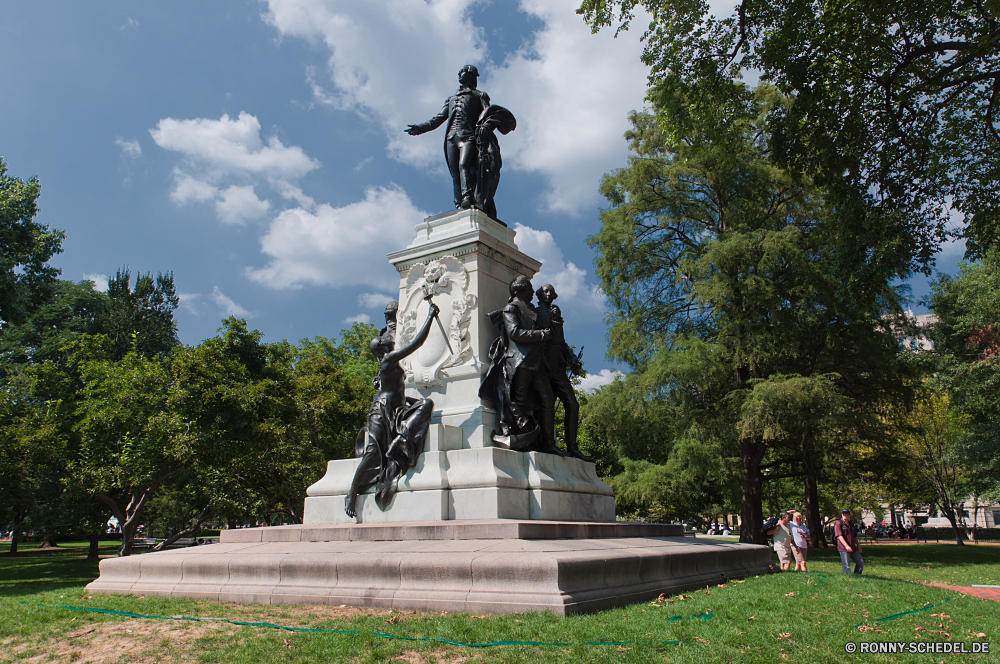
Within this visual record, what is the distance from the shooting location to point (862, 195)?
12.2 meters

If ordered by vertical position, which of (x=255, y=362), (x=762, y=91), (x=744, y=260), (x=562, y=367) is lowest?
(x=562, y=367)

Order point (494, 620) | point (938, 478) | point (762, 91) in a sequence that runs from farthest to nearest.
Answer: point (938, 478) < point (762, 91) < point (494, 620)

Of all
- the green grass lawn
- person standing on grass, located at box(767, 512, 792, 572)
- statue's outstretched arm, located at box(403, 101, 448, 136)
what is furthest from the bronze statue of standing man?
person standing on grass, located at box(767, 512, 792, 572)

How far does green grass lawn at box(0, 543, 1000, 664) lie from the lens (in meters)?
4.45

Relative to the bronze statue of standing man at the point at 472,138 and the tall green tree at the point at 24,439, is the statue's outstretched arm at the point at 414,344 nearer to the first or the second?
the bronze statue of standing man at the point at 472,138

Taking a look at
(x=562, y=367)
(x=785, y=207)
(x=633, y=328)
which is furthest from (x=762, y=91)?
(x=562, y=367)

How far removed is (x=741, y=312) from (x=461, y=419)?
1476 cm

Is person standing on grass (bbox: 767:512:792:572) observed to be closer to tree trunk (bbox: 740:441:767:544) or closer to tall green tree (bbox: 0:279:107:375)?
tree trunk (bbox: 740:441:767:544)

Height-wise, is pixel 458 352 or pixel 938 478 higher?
pixel 458 352

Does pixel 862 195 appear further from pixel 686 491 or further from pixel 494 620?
pixel 686 491

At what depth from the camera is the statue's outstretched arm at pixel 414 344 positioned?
9.62 m

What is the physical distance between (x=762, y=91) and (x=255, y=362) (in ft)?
65.4

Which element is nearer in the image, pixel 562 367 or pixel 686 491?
pixel 562 367

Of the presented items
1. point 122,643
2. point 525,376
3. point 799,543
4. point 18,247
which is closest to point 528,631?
point 122,643
